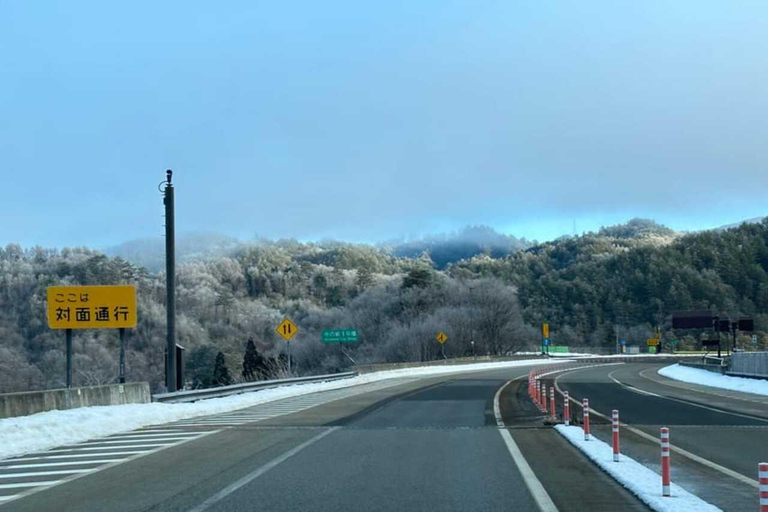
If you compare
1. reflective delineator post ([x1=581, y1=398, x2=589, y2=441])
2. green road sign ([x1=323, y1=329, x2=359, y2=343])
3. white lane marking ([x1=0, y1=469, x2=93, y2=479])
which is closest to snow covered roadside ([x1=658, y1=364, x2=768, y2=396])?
reflective delineator post ([x1=581, y1=398, x2=589, y2=441])

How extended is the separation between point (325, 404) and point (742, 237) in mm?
150293

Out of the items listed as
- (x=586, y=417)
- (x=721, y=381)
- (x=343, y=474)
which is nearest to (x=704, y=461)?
(x=586, y=417)

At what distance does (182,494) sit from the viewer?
10219 millimetres

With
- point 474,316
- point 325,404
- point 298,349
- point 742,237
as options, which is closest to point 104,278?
point 298,349

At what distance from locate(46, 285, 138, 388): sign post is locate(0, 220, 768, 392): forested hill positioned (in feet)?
122

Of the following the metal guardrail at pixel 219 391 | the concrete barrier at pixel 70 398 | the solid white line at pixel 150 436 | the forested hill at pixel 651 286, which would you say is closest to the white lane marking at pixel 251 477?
the solid white line at pixel 150 436

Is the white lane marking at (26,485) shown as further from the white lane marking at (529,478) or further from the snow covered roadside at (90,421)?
the white lane marking at (529,478)

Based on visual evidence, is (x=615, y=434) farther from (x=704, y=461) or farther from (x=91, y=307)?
(x=91, y=307)

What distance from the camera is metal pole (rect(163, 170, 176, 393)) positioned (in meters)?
28.2

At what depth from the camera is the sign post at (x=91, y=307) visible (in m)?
25.8

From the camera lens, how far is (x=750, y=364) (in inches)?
1655

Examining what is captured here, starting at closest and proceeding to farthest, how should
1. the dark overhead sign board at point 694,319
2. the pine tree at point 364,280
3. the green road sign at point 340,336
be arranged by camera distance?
the green road sign at point 340,336, the dark overhead sign board at point 694,319, the pine tree at point 364,280

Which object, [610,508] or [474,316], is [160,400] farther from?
[474,316]

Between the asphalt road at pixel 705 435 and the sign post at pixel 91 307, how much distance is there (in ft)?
48.7
